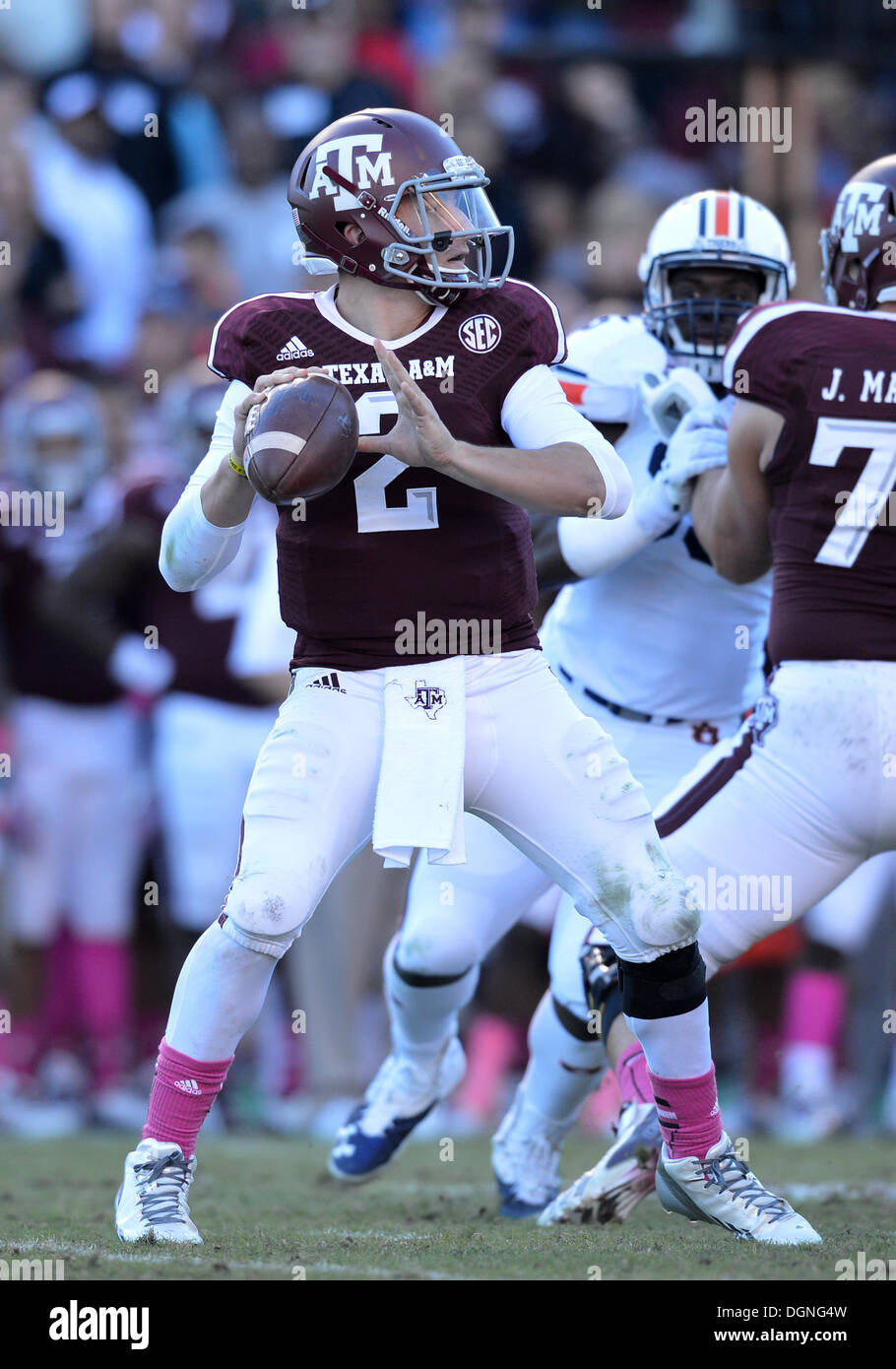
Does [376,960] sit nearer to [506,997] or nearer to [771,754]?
[506,997]

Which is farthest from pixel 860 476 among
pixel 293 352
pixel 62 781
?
pixel 62 781

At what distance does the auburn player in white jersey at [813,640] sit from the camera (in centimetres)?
392

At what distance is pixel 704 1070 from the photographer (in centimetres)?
377

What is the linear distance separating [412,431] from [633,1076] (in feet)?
5.30

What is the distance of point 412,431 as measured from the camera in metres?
3.51

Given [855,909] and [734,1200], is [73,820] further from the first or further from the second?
[734,1200]

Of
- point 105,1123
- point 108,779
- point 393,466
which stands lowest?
point 105,1123

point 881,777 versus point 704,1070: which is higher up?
point 881,777

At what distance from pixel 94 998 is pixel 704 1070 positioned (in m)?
4.07

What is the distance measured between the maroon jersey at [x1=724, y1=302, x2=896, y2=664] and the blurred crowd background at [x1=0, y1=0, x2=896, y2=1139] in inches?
121

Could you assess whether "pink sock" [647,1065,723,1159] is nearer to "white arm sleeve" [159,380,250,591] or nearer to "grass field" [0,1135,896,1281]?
"grass field" [0,1135,896,1281]
